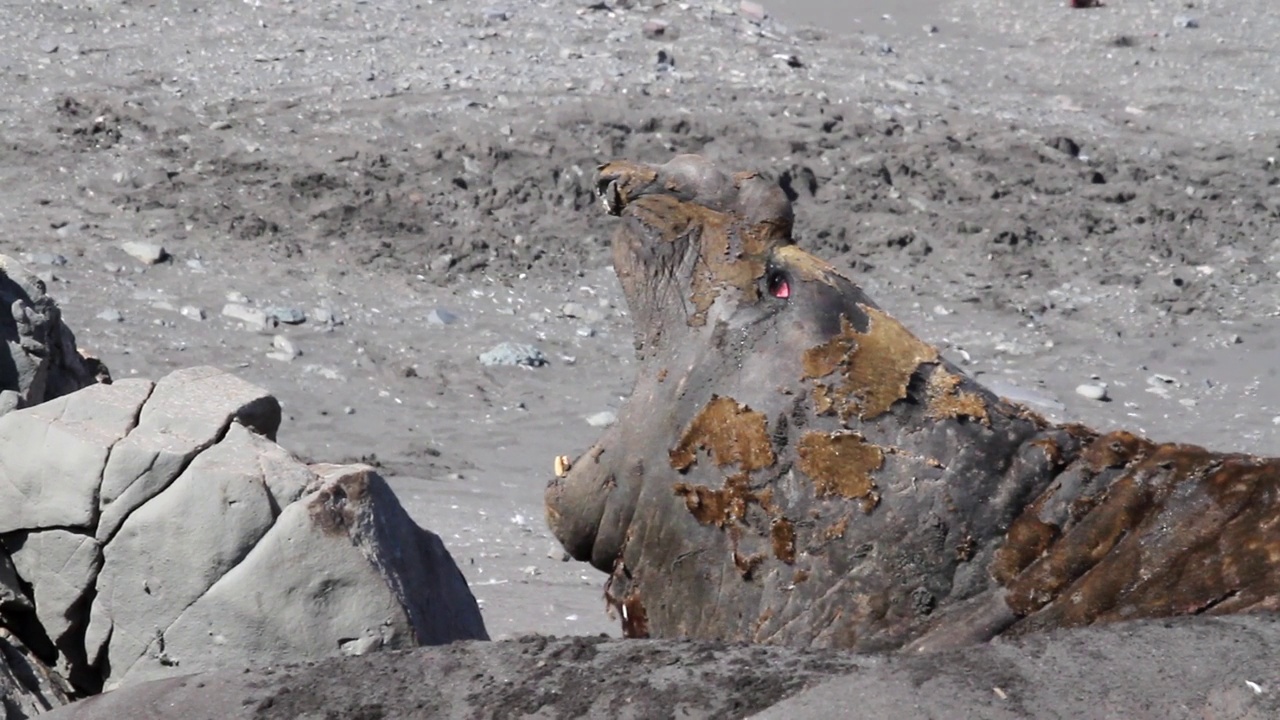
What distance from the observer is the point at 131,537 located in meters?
4.69

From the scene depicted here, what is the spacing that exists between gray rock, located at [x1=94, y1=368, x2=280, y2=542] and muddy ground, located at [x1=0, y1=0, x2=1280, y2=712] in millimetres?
2310

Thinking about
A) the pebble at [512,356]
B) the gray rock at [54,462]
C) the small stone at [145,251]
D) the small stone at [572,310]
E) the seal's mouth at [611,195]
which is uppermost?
the seal's mouth at [611,195]

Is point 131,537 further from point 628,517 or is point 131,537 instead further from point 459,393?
point 459,393

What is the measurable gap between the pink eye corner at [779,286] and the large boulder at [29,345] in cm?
276

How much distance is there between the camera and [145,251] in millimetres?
10008

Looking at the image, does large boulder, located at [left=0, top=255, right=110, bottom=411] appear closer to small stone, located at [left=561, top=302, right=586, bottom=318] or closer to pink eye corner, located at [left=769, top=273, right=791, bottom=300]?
pink eye corner, located at [left=769, top=273, right=791, bottom=300]

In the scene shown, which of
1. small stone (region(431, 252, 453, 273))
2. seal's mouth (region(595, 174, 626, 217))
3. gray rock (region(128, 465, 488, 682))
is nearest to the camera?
seal's mouth (region(595, 174, 626, 217))

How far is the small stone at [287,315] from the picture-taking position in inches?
376

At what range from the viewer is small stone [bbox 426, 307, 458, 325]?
9.91m

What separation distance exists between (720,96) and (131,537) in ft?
28.1

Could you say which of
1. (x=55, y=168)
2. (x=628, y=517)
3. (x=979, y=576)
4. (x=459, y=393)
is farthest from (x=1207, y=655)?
(x=55, y=168)

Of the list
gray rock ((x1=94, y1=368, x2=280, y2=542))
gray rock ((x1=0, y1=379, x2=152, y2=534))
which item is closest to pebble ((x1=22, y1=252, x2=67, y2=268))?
gray rock ((x1=94, y1=368, x2=280, y2=542))

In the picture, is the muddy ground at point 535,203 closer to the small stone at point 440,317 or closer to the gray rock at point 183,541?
the small stone at point 440,317

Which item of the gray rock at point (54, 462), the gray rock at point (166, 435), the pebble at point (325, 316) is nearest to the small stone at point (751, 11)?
the pebble at point (325, 316)
